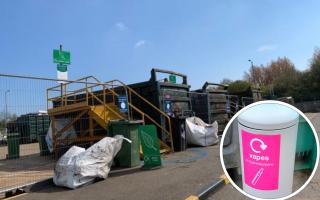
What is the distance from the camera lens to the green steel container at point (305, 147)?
118 cm

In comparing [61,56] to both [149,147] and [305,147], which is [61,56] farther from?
[305,147]

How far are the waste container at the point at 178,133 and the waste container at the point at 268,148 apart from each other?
1239 cm

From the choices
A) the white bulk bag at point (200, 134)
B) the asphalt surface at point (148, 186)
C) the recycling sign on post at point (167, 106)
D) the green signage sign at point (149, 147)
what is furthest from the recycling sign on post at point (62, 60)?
the asphalt surface at point (148, 186)

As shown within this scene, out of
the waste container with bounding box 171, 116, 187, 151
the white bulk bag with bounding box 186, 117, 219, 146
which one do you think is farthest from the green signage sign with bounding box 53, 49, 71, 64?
the white bulk bag with bounding box 186, 117, 219, 146

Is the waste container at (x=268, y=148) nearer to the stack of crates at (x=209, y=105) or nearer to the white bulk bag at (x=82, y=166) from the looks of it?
the white bulk bag at (x=82, y=166)

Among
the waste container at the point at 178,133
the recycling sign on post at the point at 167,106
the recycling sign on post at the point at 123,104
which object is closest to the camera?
the recycling sign on post at the point at 123,104

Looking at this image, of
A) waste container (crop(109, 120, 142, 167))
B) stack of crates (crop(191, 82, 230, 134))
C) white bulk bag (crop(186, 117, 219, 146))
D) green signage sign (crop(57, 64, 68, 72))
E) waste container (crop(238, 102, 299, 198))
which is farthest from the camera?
stack of crates (crop(191, 82, 230, 134))

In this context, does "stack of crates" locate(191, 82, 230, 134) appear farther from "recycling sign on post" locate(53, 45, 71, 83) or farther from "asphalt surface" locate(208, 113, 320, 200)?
"asphalt surface" locate(208, 113, 320, 200)

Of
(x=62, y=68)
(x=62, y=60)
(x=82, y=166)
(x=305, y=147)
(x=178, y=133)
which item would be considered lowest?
(x=82, y=166)

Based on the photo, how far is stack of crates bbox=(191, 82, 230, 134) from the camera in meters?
18.8

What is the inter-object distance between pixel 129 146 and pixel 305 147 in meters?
9.24

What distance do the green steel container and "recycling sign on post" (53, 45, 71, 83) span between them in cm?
1451

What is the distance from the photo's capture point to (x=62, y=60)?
15594mm

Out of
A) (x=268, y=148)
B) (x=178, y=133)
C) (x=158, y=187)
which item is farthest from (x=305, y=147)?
(x=178, y=133)
